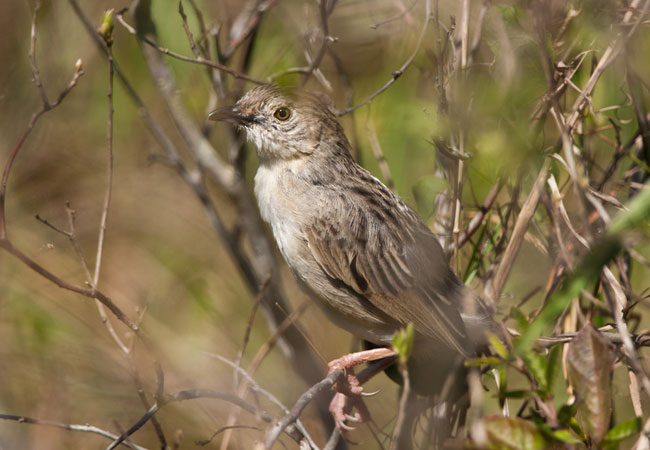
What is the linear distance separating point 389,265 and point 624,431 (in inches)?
77.6

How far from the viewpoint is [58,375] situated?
15.9 feet

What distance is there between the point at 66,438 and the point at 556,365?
366cm

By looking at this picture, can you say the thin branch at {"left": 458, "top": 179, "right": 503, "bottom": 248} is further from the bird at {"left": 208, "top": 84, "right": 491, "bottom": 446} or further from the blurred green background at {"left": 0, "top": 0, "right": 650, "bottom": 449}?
the bird at {"left": 208, "top": 84, "right": 491, "bottom": 446}

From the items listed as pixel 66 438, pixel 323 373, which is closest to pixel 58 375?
pixel 66 438

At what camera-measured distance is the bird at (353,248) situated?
153 inches

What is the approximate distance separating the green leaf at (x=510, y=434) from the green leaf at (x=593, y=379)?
185 mm

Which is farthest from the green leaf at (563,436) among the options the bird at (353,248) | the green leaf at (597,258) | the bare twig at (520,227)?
the bird at (353,248)

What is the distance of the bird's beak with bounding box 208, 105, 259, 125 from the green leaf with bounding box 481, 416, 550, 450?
103 inches

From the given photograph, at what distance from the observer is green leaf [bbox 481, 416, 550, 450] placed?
7.13ft

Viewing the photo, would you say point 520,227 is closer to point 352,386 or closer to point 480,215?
point 480,215

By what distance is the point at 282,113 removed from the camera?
4.28 metres

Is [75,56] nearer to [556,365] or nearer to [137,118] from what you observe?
[137,118]

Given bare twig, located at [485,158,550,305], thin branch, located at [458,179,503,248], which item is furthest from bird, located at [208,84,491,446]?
bare twig, located at [485,158,550,305]

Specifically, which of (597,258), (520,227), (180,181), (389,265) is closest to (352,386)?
(389,265)
